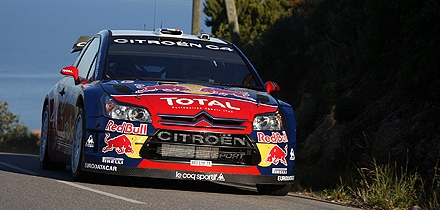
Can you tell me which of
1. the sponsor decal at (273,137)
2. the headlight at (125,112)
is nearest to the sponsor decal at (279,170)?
the sponsor decal at (273,137)

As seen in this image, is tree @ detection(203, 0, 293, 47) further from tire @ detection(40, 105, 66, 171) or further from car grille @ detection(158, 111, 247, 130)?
car grille @ detection(158, 111, 247, 130)

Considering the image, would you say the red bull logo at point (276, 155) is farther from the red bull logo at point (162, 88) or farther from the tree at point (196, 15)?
the tree at point (196, 15)

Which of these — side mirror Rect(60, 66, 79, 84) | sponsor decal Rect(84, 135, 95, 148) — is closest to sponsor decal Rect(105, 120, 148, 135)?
sponsor decal Rect(84, 135, 95, 148)

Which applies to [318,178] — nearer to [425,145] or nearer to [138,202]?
[425,145]

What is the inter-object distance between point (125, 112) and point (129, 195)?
2.88 feet

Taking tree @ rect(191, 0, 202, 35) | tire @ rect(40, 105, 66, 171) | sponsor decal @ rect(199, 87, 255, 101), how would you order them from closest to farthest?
1. sponsor decal @ rect(199, 87, 255, 101)
2. tire @ rect(40, 105, 66, 171)
3. tree @ rect(191, 0, 202, 35)

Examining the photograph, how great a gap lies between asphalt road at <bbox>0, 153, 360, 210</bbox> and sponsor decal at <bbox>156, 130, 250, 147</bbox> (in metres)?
0.52

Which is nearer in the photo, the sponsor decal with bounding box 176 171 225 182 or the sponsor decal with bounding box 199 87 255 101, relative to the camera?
the sponsor decal with bounding box 176 171 225 182

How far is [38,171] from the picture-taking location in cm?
1205

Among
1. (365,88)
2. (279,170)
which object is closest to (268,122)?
(279,170)

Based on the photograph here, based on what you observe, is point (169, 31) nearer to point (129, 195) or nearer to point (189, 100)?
point (189, 100)

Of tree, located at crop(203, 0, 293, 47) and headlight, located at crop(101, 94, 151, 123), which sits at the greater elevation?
tree, located at crop(203, 0, 293, 47)

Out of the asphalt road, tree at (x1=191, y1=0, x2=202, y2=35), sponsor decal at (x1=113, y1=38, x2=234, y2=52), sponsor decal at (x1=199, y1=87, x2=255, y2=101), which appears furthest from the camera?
tree at (x1=191, y1=0, x2=202, y2=35)

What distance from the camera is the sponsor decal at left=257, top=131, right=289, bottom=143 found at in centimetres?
949
